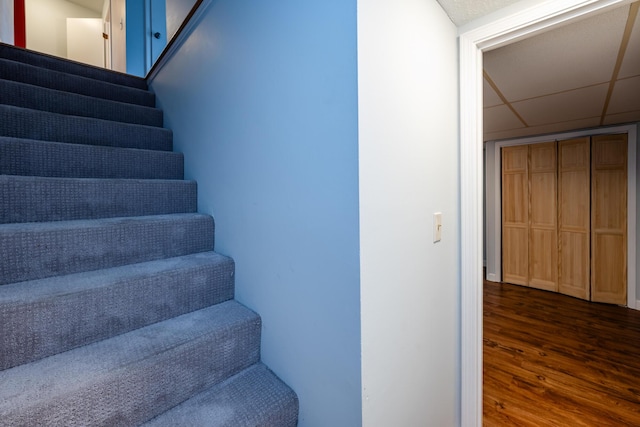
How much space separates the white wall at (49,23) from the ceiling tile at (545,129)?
237 inches

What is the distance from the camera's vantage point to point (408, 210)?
0.98 m

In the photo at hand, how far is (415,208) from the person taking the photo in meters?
1.02

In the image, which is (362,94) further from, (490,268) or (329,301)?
(490,268)

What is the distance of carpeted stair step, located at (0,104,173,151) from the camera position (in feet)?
4.62

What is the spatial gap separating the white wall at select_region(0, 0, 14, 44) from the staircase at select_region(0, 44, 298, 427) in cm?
226

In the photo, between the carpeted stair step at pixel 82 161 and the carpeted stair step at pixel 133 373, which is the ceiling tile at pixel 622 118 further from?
→ the carpeted stair step at pixel 82 161

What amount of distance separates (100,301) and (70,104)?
146 centimetres

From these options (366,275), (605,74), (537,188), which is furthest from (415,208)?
(537,188)

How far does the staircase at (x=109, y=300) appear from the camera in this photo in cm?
82

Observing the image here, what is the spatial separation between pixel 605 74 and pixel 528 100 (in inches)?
21.3

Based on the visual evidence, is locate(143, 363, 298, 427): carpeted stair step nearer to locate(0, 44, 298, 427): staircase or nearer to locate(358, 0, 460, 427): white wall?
locate(0, 44, 298, 427): staircase


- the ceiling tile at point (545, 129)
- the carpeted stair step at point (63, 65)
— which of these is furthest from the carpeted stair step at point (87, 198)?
the ceiling tile at point (545, 129)

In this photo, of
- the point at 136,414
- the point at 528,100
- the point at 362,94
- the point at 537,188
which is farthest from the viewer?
the point at 537,188

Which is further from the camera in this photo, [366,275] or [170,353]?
[170,353]
